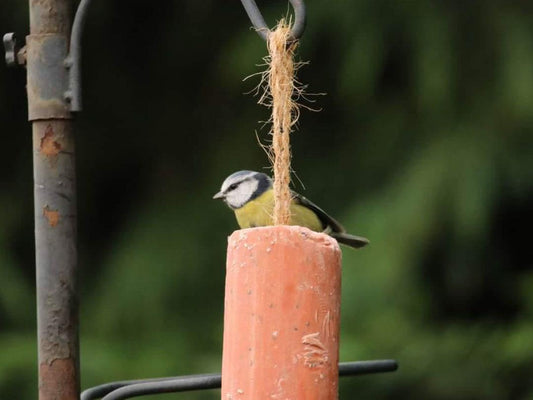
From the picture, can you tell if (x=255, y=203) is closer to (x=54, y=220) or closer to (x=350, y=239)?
(x=350, y=239)

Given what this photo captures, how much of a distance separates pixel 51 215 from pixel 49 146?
0.27ft

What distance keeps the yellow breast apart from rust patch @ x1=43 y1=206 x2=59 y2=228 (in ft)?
3.53

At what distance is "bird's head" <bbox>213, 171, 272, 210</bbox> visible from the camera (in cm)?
259

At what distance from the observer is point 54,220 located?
1418 millimetres

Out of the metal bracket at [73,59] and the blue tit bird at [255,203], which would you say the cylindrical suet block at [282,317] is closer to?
the metal bracket at [73,59]

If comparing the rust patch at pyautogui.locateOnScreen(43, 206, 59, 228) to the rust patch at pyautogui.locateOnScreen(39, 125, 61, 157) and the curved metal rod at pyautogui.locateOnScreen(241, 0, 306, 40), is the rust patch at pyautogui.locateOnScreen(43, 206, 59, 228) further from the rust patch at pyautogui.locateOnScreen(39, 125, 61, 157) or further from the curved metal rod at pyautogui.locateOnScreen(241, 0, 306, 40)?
the curved metal rod at pyautogui.locateOnScreen(241, 0, 306, 40)

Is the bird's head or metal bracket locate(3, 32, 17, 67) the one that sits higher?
metal bracket locate(3, 32, 17, 67)

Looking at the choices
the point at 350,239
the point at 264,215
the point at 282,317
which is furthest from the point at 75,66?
the point at 350,239

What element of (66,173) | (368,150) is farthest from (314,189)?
(66,173)

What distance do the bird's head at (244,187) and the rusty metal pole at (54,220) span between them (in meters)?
1.14

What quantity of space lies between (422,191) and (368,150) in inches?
7.7

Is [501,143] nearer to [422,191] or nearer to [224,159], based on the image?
[422,191]

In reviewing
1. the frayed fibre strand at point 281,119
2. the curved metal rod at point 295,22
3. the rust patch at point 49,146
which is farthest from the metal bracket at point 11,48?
the frayed fibre strand at point 281,119

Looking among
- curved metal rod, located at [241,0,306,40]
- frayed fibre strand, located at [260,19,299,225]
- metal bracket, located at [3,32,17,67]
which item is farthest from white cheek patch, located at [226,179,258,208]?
frayed fibre strand, located at [260,19,299,225]
